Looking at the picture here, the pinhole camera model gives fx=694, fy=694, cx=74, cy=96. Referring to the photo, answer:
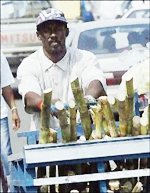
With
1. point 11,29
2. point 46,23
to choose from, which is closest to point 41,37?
point 46,23

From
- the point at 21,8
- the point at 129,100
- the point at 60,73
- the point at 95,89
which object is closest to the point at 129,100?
the point at 129,100

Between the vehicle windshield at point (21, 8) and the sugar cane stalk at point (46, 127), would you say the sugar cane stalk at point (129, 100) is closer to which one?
the sugar cane stalk at point (46, 127)

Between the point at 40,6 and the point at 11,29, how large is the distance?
1589 millimetres

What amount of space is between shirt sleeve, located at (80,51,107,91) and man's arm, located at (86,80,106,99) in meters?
0.03

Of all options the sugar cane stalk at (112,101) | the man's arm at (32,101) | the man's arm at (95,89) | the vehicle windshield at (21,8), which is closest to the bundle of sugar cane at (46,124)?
the sugar cane stalk at (112,101)

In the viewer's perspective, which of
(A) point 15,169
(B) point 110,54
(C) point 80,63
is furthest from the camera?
(B) point 110,54

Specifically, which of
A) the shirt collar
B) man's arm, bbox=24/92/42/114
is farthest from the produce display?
the shirt collar

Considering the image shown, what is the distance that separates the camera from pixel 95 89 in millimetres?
4641

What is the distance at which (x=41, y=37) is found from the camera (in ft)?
15.9

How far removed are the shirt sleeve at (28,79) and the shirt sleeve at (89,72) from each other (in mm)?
315

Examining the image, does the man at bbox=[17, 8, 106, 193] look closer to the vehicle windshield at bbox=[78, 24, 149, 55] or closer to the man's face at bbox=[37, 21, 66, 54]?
the man's face at bbox=[37, 21, 66, 54]

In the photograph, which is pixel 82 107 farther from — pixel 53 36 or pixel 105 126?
pixel 53 36

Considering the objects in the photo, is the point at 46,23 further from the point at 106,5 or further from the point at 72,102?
the point at 106,5

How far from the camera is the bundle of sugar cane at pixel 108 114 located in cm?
383
